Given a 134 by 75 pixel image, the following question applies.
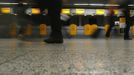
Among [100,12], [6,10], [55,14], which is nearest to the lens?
[55,14]

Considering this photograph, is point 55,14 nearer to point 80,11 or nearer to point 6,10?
point 6,10

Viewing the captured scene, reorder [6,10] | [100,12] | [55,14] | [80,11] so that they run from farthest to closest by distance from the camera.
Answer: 1. [80,11]
2. [100,12]
3. [6,10]
4. [55,14]

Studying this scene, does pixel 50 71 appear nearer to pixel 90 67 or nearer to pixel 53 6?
pixel 90 67

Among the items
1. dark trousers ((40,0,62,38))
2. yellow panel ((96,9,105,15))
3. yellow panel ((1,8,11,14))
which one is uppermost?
dark trousers ((40,0,62,38))

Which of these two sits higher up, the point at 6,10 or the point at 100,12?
the point at 6,10

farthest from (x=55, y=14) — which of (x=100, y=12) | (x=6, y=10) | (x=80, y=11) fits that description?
(x=80, y=11)

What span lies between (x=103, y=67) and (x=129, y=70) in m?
0.19

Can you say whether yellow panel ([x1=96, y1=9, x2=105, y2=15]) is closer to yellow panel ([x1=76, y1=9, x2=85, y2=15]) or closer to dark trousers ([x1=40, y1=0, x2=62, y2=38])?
yellow panel ([x1=76, y1=9, x2=85, y2=15])

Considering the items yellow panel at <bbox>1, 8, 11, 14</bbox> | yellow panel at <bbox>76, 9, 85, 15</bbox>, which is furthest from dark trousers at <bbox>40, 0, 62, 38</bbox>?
yellow panel at <bbox>76, 9, 85, 15</bbox>

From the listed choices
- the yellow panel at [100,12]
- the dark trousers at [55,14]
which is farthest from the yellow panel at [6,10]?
the dark trousers at [55,14]

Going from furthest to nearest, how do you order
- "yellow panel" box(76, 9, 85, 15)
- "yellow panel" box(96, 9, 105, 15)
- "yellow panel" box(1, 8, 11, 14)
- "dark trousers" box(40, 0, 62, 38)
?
1. "yellow panel" box(76, 9, 85, 15)
2. "yellow panel" box(96, 9, 105, 15)
3. "yellow panel" box(1, 8, 11, 14)
4. "dark trousers" box(40, 0, 62, 38)

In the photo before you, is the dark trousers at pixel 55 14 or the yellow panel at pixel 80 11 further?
the yellow panel at pixel 80 11

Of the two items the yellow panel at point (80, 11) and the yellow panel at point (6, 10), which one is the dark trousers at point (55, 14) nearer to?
the yellow panel at point (6, 10)

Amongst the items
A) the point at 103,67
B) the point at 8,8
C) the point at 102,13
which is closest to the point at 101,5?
the point at 102,13
